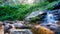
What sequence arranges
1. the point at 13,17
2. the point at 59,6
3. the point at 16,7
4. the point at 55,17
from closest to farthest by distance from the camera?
the point at 55,17 → the point at 59,6 → the point at 13,17 → the point at 16,7

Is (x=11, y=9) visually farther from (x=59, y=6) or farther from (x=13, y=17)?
(x=59, y=6)

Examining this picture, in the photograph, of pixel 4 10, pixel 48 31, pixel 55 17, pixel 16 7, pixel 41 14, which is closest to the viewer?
pixel 48 31

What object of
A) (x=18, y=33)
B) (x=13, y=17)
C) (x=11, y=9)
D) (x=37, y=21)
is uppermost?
(x=11, y=9)

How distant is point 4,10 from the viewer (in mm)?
14203

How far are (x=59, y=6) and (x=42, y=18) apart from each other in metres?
2.30

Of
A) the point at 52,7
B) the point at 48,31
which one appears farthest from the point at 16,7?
the point at 48,31

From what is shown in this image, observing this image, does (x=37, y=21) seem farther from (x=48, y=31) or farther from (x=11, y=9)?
(x=11, y=9)

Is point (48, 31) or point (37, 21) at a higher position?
point (37, 21)

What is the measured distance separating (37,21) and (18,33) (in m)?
4.59

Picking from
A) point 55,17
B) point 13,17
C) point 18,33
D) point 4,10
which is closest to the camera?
point 18,33

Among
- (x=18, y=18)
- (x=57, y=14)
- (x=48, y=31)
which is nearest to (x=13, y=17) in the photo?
(x=18, y=18)

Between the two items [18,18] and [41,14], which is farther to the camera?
[18,18]

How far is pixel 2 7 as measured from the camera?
14.4 meters

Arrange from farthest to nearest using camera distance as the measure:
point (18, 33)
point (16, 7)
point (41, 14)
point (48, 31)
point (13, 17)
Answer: point (16, 7)
point (13, 17)
point (41, 14)
point (48, 31)
point (18, 33)
